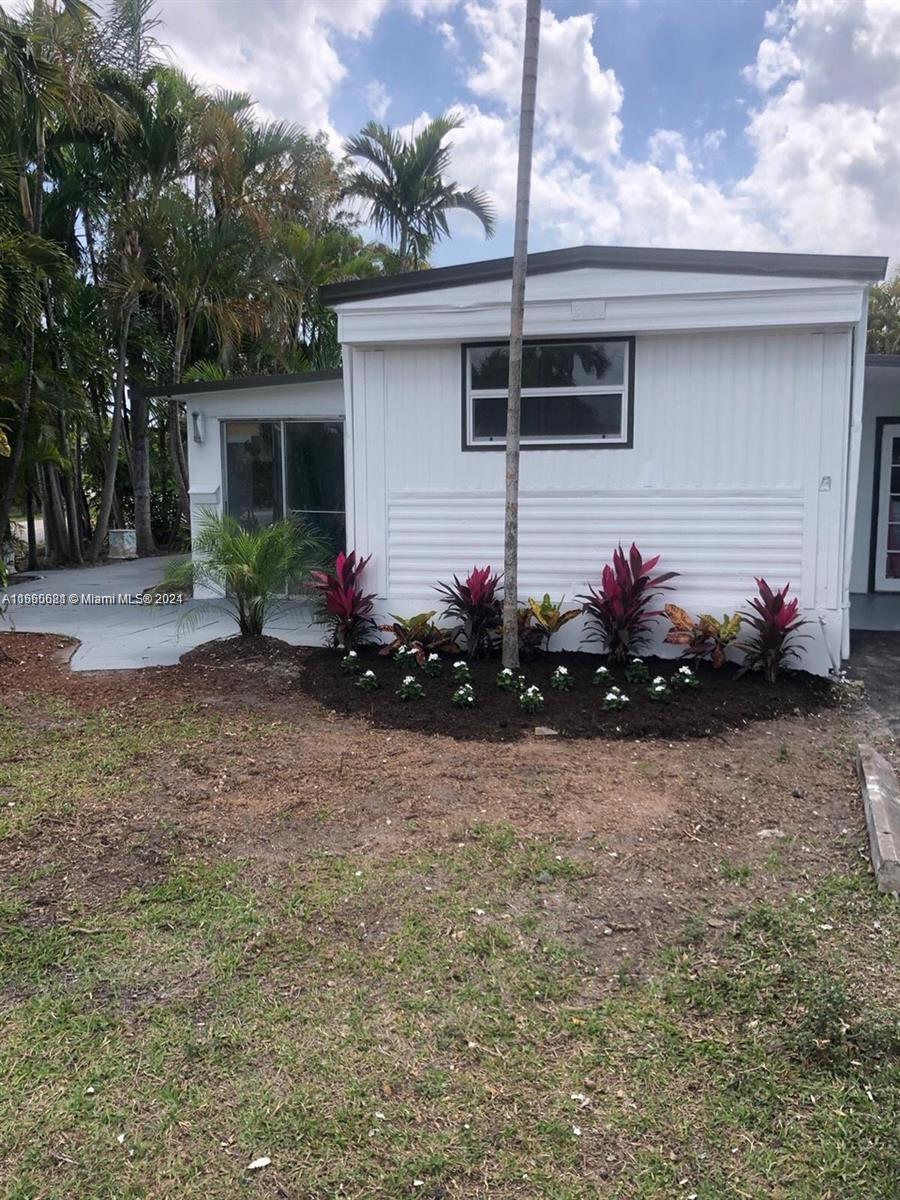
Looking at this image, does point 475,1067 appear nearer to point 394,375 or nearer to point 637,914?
point 637,914

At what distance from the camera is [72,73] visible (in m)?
10.6

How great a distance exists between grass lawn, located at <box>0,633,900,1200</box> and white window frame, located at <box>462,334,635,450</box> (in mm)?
3434

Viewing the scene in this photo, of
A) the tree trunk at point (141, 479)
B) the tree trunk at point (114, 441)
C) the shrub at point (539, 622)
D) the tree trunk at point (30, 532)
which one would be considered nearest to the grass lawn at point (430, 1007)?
the shrub at point (539, 622)

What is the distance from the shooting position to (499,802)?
14.1ft

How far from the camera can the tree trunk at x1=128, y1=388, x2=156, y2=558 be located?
14891mm

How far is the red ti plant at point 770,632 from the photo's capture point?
20.6ft

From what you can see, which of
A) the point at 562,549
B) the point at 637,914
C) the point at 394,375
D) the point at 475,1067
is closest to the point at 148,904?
the point at 475,1067

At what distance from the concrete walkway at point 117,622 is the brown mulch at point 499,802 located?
1.40 m

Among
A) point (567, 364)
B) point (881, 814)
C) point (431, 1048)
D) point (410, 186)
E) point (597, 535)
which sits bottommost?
point (431, 1048)

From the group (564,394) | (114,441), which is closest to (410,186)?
(114,441)

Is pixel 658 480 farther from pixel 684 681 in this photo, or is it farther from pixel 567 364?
pixel 684 681

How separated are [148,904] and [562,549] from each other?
15.0 feet

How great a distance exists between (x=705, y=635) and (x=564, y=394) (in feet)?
7.14

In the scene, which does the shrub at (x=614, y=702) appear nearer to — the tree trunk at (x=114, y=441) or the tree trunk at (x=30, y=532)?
the tree trunk at (x=114, y=441)
